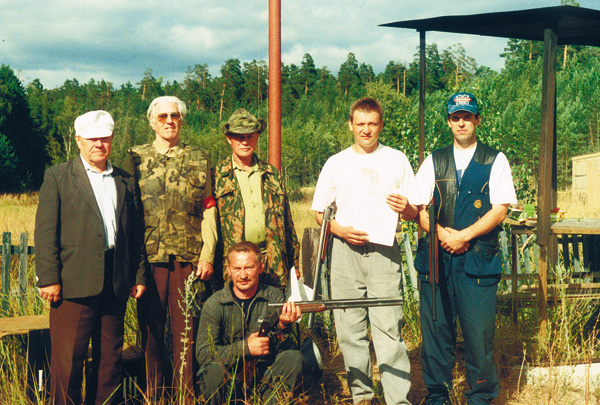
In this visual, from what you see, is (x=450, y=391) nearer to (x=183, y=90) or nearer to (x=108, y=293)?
(x=108, y=293)

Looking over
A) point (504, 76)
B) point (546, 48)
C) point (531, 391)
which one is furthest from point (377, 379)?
point (504, 76)

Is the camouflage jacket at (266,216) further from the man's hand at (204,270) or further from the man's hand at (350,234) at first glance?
the man's hand at (350,234)

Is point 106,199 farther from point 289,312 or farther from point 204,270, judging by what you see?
point 289,312

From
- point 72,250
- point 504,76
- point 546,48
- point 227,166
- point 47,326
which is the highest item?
point 504,76

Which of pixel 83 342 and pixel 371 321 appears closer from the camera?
pixel 83 342

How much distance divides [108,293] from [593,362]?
3.92 metres

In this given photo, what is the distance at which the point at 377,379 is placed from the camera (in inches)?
178

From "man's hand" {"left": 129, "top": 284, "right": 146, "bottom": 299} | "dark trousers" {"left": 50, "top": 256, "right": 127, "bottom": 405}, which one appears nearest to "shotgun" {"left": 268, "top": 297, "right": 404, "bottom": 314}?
"man's hand" {"left": 129, "top": 284, "right": 146, "bottom": 299}

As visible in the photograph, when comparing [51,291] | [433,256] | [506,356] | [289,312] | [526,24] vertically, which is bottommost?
[506,356]

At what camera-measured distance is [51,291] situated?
10.2ft

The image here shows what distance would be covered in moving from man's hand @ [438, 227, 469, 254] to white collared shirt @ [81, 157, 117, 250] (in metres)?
2.16

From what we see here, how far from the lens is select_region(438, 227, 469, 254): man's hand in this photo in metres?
3.52

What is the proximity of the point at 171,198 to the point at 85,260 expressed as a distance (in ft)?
2.37

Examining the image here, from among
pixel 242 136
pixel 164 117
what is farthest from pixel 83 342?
pixel 242 136
